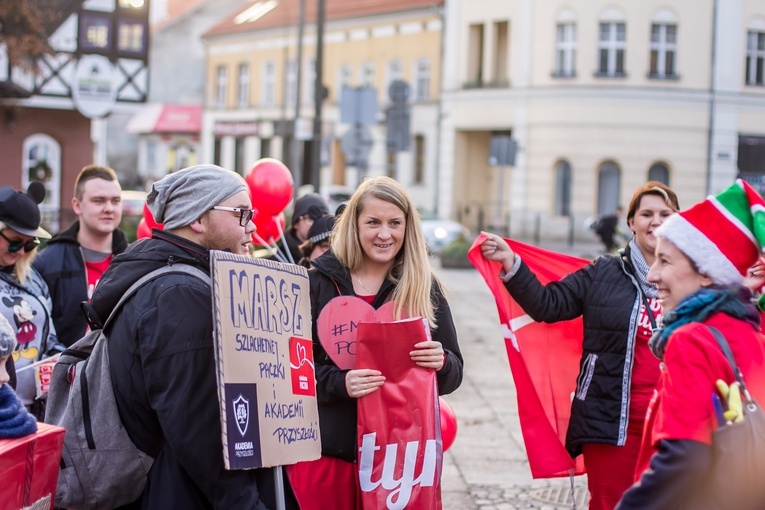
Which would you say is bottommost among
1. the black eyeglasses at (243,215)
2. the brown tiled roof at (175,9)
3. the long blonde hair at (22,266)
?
the long blonde hair at (22,266)

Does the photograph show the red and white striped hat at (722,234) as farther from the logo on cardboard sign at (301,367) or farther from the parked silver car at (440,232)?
the parked silver car at (440,232)

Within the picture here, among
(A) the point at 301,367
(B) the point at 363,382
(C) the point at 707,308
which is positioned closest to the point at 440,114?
(B) the point at 363,382

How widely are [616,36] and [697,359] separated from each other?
4017cm

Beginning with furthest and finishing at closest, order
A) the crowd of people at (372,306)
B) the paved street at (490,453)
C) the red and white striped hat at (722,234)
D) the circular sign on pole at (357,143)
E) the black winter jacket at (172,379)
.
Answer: the circular sign on pole at (357,143)
the paved street at (490,453)
the black winter jacket at (172,379)
the red and white striped hat at (722,234)
the crowd of people at (372,306)

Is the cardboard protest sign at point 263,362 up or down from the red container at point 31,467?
up

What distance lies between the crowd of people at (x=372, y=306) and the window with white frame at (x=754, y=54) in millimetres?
38219

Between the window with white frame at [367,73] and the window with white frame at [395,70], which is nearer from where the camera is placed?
the window with white frame at [395,70]

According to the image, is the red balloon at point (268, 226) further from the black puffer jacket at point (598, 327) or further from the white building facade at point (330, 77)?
the white building facade at point (330, 77)

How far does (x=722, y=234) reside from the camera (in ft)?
10.6

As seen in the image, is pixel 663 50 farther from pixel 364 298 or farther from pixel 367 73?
pixel 364 298

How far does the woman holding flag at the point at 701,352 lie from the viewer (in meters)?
2.98

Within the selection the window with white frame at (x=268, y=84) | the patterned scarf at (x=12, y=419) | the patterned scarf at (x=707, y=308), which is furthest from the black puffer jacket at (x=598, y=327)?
the window with white frame at (x=268, y=84)

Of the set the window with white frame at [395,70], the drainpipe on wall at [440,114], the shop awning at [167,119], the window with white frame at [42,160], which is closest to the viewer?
the window with white frame at [42,160]

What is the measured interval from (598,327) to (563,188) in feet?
124
